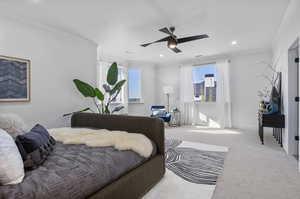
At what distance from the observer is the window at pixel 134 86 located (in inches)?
255

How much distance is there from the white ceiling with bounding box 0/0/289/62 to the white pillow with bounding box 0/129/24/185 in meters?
2.25

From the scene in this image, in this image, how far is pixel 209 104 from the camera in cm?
596

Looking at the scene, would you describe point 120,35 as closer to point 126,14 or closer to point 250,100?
point 126,14

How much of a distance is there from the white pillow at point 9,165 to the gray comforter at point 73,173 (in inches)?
1.6

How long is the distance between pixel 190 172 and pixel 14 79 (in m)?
3.17

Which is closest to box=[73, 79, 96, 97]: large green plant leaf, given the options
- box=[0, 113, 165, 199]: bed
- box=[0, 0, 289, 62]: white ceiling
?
box=[0, 0, 289, 62]: white ceiling

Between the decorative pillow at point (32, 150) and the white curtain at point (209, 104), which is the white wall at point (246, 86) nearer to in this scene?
the white curtain at point (209, 104)

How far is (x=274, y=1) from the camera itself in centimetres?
249

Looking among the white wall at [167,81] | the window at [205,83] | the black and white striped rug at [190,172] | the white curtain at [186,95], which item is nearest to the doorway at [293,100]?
the black and white striped rug at [190,172]

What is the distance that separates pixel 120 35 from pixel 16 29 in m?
1.90

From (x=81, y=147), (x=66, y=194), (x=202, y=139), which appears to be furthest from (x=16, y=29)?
(x=202, y=139)

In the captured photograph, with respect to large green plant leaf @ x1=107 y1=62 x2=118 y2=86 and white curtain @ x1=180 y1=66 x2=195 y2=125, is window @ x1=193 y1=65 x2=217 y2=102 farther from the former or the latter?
large green plant leaf @ x1=107 y1=62 x2=118 y2=86

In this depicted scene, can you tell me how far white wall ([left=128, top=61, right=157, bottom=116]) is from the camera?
653 centimetres

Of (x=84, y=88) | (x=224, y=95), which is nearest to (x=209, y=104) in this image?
(x=224, y=95)
